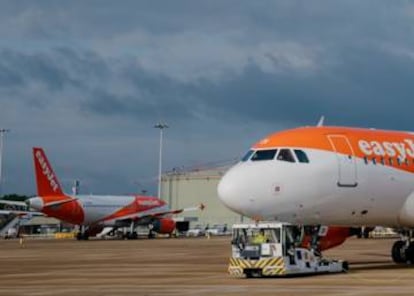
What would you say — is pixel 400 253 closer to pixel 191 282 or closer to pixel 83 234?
pixel 191 282

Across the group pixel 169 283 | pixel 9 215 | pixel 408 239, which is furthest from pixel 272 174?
pixel 9 215

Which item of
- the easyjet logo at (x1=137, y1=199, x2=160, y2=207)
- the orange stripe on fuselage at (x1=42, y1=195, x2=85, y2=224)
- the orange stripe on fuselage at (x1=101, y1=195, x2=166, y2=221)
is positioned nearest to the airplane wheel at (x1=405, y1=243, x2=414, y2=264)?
the orange stripe on fuselage at (x1=42, y1=195, x2=85, y2=224)

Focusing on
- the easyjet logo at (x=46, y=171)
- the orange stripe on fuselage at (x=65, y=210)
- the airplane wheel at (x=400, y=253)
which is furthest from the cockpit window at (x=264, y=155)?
the easyjet logo at (x=46, y=171)

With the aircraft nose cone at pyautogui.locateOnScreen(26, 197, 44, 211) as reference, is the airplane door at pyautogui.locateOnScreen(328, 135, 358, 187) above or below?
below

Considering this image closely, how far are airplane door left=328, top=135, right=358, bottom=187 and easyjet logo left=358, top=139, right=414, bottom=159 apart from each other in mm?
704

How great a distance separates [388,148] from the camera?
93.8 feet

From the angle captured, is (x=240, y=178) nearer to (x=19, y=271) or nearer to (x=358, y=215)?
(x=358, y=215)

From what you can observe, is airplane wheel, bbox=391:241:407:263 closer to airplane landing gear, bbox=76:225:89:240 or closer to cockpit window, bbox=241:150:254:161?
cockpit window, bbox=241:150:254:161

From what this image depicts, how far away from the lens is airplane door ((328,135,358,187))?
26.6m

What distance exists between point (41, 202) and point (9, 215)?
22.0 m

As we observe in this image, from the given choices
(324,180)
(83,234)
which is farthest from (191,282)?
(83,234)

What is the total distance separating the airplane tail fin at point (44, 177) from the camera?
79375 millimetres

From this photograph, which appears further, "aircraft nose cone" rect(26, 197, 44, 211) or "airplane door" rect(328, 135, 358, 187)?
"aircraft nose cone" rect(26, 197, 44, 211)

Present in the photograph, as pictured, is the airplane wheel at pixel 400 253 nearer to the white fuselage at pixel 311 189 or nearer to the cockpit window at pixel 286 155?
the white fuselage at pixel 311 189
